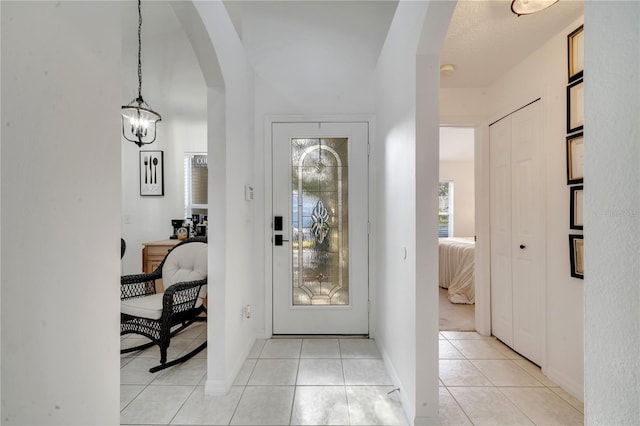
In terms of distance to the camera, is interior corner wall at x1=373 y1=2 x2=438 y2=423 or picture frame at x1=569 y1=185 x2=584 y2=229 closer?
interior corner wall at x1=373 y1=2 x2=438 y2=423

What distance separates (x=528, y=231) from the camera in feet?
7.73

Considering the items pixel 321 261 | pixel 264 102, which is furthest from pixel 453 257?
pixel 264 102

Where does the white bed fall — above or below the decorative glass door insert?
below

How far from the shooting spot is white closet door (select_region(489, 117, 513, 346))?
2.57 metres

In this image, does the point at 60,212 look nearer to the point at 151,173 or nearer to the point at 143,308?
the point at 143,308

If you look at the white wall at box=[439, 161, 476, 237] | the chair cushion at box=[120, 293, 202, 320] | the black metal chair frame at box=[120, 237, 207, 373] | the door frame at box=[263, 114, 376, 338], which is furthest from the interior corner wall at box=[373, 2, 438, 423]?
the white wall at box=[439, 161, 476, 237]

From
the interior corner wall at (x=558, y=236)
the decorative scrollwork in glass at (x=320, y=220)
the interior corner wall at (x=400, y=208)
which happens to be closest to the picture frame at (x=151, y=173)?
the decorative scrollwork in glass at (x=320, y=220)

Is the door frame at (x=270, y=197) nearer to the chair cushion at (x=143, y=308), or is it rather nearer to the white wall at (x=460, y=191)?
the chair cushion at (x=143, y=308)

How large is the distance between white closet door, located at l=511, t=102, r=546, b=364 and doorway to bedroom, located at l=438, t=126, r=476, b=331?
2.07 feet

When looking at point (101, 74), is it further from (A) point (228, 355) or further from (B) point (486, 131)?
(B) point (486, 131)

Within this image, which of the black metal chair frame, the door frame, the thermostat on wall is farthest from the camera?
the door frame

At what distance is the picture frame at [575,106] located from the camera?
186 cm

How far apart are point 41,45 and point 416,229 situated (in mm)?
1563

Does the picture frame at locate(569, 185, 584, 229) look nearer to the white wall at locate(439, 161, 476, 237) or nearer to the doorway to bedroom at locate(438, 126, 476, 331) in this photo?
the doorway to bedroom at locate(438, 126, 476, 331)
